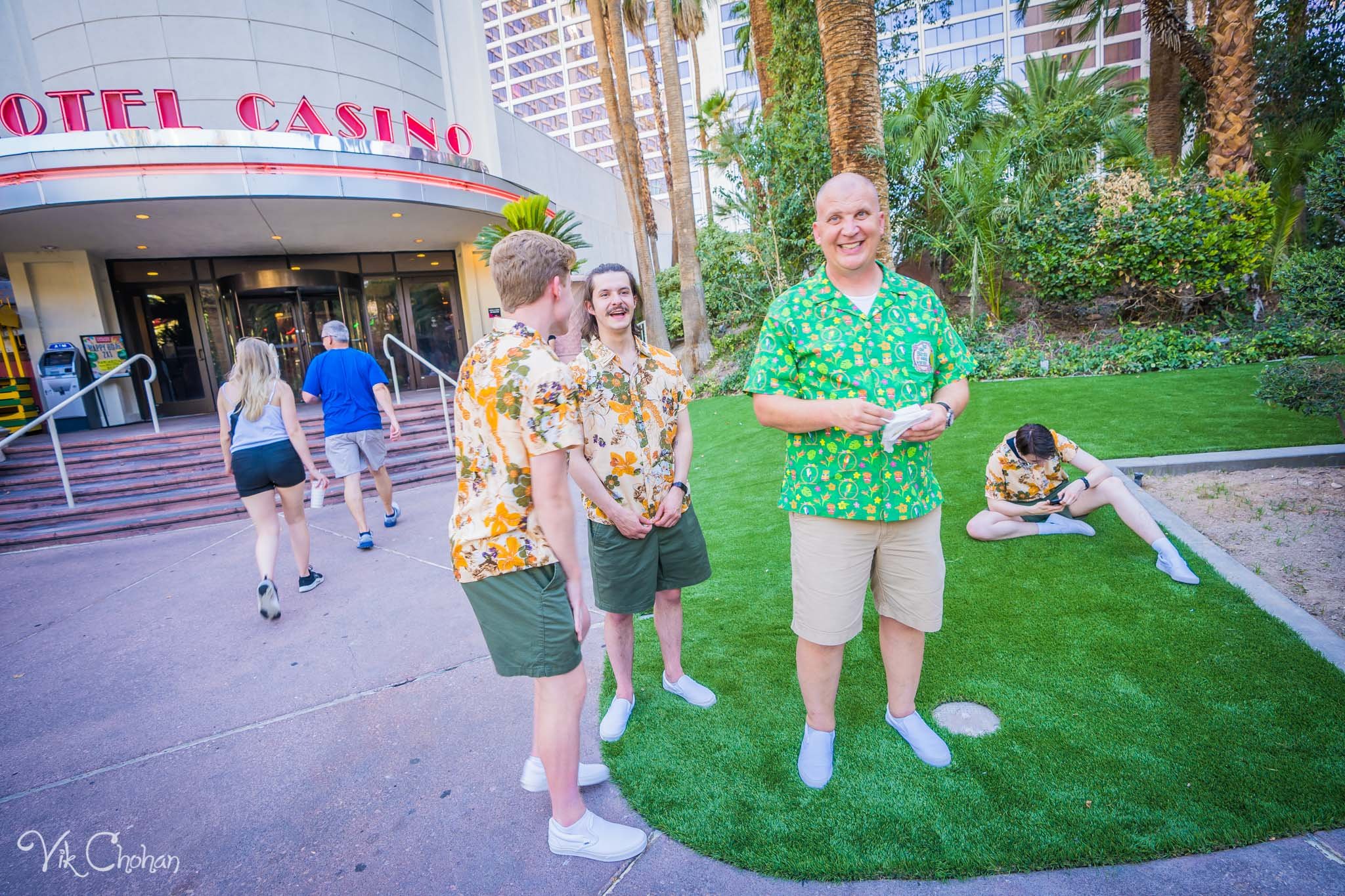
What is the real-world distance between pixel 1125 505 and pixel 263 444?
17.4ft

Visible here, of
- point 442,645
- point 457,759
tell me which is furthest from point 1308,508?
point 442,645

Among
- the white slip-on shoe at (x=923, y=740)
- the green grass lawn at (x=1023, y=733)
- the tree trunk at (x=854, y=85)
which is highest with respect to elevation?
the tree trunk at (x=854, y=85)

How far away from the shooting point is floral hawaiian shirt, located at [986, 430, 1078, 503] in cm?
364

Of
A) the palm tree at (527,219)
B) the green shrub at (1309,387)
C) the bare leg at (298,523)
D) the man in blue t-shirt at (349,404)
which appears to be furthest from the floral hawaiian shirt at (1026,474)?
the palm tree at (527,219)

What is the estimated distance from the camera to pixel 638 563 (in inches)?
92.8

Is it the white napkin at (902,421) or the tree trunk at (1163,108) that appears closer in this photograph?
the white napkin at (902,421)

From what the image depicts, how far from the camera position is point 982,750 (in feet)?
7.16

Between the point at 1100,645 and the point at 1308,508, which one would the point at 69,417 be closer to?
the point at 1100,645

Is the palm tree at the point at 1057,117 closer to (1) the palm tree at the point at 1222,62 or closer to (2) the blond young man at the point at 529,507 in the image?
(1) the palm tree at the point at 1222,62

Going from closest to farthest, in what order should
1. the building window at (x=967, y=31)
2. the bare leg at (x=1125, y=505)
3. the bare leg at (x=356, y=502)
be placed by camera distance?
1. the bare leg at (x=1125, y=505)
2. the bare leg at (x=356, y=502)
3. the building window at (x=967, y=31)

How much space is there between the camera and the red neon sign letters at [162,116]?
8.90 m

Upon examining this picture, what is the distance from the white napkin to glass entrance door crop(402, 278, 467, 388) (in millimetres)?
14503

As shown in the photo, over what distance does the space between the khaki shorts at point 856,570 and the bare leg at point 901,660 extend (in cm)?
9

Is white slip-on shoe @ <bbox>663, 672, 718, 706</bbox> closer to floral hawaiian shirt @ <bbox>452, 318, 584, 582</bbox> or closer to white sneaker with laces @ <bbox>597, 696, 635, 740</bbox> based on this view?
white sneaker with laces @ <bbox>597, 696, 635, 740</bbox>
